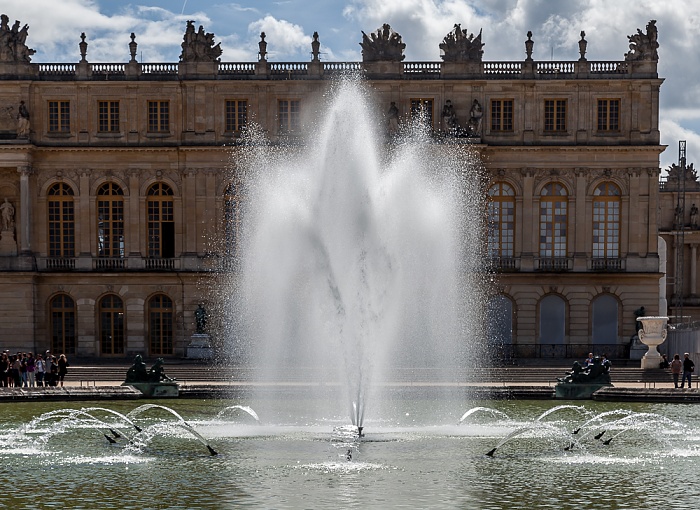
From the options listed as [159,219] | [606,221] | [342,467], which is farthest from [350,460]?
[606,221]

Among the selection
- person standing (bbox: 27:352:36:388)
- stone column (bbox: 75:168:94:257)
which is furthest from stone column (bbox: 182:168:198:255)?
person standing (bbox: 27:352:36:388)

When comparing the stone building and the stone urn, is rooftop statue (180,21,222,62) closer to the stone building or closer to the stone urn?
the stone building

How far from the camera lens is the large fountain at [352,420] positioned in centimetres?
2145

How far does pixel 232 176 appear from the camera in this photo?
6106 cm

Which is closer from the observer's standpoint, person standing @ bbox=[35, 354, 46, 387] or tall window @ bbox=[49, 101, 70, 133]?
person standing @ bbox=[35, 354, 46, 387]

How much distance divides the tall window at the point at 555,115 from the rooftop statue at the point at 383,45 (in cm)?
756

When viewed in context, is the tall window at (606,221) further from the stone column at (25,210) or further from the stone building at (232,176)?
the stone column at (25,210)

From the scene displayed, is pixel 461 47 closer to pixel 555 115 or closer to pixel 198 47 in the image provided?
pixel 555 115

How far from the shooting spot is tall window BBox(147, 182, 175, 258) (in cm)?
6178

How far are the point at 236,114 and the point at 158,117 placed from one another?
380 centimetres

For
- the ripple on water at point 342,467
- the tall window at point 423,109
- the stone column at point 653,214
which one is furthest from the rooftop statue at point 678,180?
the ripple on water at point 342,467

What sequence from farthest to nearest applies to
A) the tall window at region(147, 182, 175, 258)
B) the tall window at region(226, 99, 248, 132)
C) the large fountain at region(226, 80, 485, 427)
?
the tall window at region(147, 182, 175, 258) → the tall window at region(226, 99, 248, 132) → the large fountain at region(226, 80, 485, 427)

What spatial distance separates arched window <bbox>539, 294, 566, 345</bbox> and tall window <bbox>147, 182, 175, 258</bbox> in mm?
18185

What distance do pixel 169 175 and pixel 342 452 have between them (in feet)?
124
